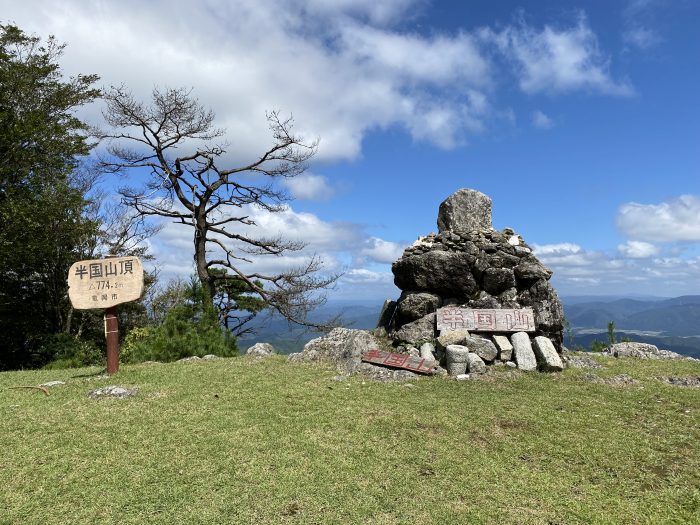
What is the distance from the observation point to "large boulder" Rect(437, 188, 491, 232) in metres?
14.1

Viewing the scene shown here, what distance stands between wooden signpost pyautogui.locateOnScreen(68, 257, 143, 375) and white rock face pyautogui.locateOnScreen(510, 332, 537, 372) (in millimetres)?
8862

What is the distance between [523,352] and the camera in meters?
11.0

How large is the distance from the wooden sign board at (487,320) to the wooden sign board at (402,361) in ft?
6.38

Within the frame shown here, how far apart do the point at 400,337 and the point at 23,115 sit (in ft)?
52.4

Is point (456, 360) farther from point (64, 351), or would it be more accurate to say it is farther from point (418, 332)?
point (64, 351)

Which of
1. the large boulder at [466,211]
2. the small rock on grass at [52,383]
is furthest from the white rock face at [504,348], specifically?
the small rock on grass at [52,383]

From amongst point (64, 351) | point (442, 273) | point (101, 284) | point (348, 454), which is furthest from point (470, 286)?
point (64, 351)

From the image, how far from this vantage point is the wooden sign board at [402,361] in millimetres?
10102

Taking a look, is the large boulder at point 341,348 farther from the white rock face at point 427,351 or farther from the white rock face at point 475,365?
the white rock face at point 475,365

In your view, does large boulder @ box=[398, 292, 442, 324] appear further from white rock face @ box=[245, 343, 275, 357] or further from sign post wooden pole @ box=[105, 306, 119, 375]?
sign post wooden pole @ box=[105, 306, 119, 375]

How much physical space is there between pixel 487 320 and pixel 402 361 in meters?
3.06

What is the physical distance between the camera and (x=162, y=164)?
63.7 ft

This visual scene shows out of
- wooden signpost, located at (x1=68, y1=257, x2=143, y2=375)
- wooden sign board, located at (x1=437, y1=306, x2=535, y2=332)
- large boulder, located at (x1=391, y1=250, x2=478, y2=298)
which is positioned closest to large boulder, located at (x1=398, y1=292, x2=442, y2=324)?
large boulder, located at (x1=391, y1=250, x2=478, y2=298)

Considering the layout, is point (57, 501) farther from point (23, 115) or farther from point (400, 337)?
point (23, 115)
